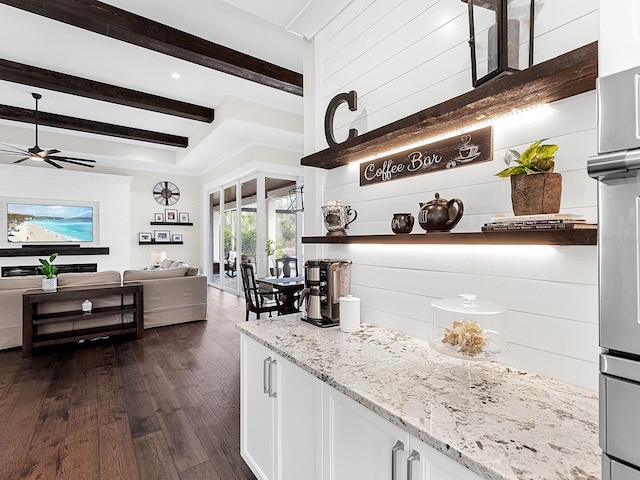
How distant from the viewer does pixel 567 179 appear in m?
1.19

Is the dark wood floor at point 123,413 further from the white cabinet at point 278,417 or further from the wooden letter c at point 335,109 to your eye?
the wooden letter c at point 335,109

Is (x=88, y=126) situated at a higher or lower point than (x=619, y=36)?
higher

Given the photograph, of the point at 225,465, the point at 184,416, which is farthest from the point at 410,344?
the point at 184,416

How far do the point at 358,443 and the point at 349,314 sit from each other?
76 centimetres

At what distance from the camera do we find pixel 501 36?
4.04 feet

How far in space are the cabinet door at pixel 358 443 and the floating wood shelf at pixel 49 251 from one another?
831 cm

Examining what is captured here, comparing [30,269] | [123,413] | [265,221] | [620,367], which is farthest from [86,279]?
[620,367]

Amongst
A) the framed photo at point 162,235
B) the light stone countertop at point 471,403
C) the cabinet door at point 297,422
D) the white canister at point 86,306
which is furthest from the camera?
the framed photo at point 162,235

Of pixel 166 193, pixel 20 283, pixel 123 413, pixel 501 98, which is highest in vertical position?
pixel 166 193

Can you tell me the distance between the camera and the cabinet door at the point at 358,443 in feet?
3.28

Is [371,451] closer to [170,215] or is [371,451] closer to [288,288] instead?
[288,288]

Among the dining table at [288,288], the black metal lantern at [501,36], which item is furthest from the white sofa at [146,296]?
the black metal lantern at [501,36]

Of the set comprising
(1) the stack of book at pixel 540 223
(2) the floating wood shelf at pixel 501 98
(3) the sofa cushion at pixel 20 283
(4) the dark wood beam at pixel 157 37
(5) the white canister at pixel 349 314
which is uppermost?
(4) the dark wood beam at pixel 157 37

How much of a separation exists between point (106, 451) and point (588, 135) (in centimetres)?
293
